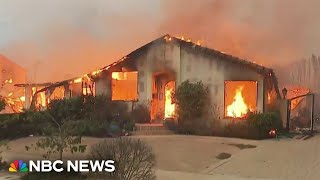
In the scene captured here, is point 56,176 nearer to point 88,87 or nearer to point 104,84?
point 104,84

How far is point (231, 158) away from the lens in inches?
475

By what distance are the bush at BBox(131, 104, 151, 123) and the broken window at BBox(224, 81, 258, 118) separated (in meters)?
3.91

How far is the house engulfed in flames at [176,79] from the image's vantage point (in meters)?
18.6

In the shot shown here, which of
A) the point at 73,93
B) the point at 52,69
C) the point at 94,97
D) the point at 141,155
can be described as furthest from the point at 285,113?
the point at 52,69

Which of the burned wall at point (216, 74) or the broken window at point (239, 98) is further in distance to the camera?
the broken window at point (239, 98)

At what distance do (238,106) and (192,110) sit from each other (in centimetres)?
241

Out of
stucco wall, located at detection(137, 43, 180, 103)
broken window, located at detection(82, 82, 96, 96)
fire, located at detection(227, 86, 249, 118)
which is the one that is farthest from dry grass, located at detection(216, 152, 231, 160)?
broken window, located at detection(82, 82, 96, 96)

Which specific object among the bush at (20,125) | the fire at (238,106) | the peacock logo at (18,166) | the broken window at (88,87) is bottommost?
the peacock logo at (18,166)

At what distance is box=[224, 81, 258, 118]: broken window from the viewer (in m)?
18.9

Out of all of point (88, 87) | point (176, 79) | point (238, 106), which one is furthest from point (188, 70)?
point (88, 87)

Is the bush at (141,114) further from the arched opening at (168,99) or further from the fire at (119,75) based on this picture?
the fire at (119,75)

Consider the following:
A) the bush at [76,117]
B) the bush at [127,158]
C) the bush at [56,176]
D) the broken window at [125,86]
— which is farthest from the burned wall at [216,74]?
the bush at [56,176]

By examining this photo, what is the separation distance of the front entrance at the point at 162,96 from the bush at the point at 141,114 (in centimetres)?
63

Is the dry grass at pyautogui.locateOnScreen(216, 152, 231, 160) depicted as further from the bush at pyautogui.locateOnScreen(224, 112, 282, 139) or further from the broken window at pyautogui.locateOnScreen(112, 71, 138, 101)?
the broken window at pyautogui.locateOnScreen(112, 71, 138, 101)
